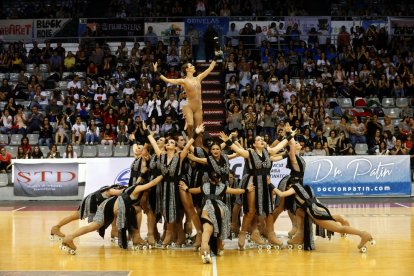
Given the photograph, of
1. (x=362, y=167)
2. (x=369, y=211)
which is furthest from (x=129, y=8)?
(x=369, y=211)

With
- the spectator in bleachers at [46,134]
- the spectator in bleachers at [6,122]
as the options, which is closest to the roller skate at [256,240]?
the spectator in bleachers at [46,134]

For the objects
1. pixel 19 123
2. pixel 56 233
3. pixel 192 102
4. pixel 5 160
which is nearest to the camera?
pixel 56 233

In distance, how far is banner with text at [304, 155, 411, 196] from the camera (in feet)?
68.6

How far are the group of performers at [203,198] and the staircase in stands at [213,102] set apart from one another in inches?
416

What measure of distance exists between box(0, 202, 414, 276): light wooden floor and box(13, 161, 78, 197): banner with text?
5.54 meters

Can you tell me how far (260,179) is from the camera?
500 inches

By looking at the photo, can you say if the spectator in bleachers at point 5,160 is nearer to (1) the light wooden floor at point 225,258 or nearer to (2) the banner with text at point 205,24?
(1) the light wooden floor at point 225,258

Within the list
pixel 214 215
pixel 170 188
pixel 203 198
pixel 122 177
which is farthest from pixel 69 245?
pixel 122 177

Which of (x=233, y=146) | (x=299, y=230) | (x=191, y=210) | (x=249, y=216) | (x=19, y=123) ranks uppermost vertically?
(x=19, y=123)

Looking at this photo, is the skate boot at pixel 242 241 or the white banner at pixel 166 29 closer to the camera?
the skate boot at pixel 242 241

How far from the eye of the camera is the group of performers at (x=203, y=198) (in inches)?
484

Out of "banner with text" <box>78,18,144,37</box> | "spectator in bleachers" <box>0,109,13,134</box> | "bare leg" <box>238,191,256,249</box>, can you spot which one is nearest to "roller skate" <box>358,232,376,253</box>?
"bare leg" <box>238,191,256,249</box>

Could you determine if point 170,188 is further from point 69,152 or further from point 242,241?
point 69,152

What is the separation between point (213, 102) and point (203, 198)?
43.2 ft
